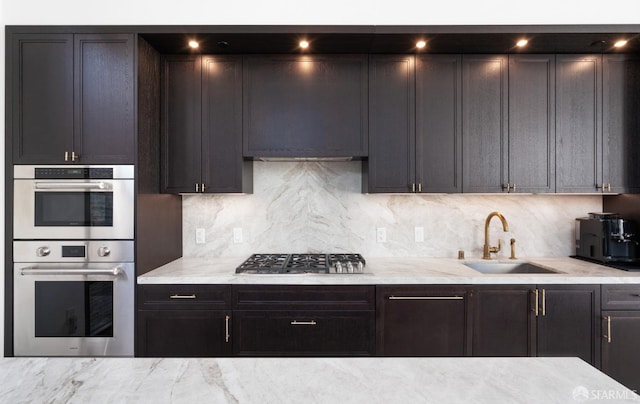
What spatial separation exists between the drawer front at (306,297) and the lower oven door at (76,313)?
73cm

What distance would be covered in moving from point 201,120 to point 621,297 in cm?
310

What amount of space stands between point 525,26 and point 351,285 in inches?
81.4

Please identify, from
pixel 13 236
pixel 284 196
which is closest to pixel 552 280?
pixel 284 196

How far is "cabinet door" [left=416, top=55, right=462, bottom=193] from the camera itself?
261 centimetres

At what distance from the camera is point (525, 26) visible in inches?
92.7

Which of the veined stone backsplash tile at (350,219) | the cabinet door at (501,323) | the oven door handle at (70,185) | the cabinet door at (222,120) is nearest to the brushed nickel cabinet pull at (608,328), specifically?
the cabinet door at (501,323)

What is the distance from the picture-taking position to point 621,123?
2609 mm

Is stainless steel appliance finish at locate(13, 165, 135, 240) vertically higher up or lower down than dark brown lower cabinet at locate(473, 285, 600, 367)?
higher up

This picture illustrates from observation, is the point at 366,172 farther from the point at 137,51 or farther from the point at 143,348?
the point at 143,348

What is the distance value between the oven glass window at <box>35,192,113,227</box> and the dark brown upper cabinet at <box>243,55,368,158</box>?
0.99 m

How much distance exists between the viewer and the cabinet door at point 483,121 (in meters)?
2.62

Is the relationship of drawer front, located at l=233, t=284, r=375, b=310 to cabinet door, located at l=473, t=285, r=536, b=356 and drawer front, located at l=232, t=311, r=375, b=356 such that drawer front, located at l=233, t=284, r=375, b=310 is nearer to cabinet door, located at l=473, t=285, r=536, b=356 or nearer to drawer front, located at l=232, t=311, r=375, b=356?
drawer front, located at l=232, t=311, r=375, b=356

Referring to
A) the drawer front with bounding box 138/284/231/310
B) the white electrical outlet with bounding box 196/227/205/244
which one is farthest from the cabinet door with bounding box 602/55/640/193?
the white electrical outlet with bounding box 196/227/205/244

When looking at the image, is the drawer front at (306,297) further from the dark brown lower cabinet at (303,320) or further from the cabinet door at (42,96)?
the cabinet door at (42,96)
